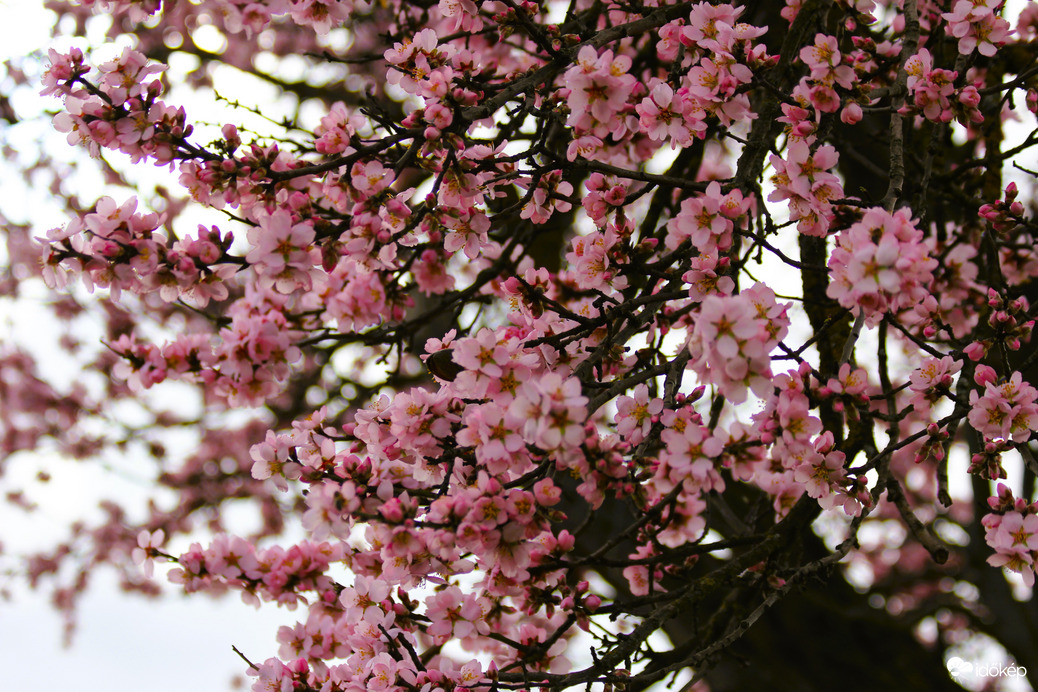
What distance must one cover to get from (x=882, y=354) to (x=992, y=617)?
9.24 ft

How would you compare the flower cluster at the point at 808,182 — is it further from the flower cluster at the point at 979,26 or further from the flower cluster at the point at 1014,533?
the flower cluster at the point at 1014,533

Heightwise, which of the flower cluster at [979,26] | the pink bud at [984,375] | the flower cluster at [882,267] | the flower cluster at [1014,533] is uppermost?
the flower cluster at [979,26]

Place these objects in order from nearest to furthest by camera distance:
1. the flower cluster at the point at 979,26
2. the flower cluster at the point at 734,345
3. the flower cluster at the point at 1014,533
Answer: the flower cluster at the point at 734,345 < the flower cluster at the point at 1014,533 < the flower cluster at the point at 979,26

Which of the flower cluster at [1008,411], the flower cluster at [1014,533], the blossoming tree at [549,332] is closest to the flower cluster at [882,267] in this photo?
the blossoming tree at [549,332]

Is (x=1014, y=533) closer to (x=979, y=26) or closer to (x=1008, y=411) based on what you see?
(x=1008, y=411)

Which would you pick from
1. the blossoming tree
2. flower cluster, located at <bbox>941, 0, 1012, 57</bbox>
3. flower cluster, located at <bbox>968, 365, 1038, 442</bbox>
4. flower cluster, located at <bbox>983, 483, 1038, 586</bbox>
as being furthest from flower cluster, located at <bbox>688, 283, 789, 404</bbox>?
flower cluster, located at <bbox>941, 0, 1012, 57</bbox>

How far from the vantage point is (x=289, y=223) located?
1659 mm

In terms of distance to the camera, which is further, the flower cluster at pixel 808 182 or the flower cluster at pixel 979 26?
the flower cluster at pixel 979 26

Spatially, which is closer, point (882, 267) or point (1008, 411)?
point (882, 267)

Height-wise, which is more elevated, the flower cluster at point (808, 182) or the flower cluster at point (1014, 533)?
the flower cluster at point (808, 182)

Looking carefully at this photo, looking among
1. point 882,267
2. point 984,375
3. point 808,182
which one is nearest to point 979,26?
point 808,182

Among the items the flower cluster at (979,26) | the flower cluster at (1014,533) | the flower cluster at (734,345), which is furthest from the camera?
the flower cluster at (979,26)

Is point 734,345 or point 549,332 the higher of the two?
point 549,332

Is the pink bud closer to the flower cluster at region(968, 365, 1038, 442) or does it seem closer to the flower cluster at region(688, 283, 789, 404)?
the flower cluster at region(968, 365, 1038, 442)
